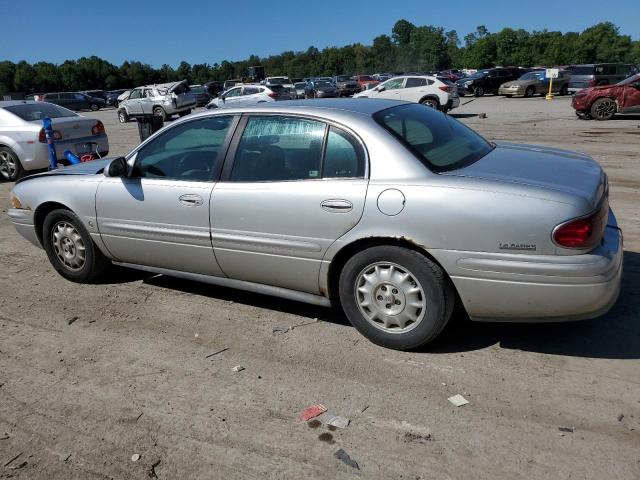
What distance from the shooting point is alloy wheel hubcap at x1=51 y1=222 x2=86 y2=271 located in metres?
4.94

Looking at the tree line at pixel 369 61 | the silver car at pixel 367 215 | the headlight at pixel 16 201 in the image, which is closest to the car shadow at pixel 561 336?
the silver car at pixel 367 215

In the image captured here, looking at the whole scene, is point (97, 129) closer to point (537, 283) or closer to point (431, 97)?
point (537, 283)

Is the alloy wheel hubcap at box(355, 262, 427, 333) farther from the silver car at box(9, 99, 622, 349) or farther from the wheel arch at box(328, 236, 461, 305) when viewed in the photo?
the wheel arch at box(328, 236, 461, 305)

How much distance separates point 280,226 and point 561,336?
78.4 inches

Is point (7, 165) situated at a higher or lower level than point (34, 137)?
lower

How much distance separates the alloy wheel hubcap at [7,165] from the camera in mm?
10508

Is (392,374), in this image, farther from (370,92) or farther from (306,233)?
(370,92)

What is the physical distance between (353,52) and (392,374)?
136 m

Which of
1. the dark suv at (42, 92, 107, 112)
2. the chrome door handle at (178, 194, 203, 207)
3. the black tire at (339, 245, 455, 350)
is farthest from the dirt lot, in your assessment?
the dark suv at (42, 92, 107, 112)

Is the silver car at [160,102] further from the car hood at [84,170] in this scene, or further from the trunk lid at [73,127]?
the car hood at [84,170]

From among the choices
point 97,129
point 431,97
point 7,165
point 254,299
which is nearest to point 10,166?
point 7,165

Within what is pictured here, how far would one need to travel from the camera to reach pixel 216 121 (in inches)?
166

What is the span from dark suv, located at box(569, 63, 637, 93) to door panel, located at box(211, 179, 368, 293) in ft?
88.3

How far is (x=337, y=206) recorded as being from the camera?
3.52 meters
